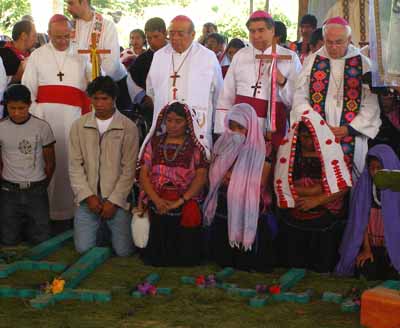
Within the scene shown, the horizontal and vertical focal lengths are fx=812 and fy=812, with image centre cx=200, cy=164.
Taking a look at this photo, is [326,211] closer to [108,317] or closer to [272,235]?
[272,235]

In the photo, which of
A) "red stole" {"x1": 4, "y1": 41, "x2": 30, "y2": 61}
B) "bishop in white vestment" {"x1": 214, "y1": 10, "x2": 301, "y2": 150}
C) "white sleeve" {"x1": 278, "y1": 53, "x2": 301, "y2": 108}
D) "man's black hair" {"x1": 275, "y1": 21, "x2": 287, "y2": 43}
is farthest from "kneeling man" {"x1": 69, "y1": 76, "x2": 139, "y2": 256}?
"man's black hair" {"x1": 275, "y1": 21, "x2": 287, "y2": 43}

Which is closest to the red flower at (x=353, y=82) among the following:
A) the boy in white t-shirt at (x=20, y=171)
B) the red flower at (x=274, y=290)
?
the red flower at (x=274, y=290)

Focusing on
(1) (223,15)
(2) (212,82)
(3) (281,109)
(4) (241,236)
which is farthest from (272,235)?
(1) (223,15)

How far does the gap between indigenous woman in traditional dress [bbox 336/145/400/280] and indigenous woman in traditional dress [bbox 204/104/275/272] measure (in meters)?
0.62

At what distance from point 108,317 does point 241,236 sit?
154cm

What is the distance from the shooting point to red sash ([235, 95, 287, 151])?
6.80m

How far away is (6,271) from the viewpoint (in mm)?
5910

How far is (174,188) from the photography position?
639cm

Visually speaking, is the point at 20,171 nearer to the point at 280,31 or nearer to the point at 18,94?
the point at 18,94

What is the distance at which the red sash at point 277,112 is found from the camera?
22.3ft

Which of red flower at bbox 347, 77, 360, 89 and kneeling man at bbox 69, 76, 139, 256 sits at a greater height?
red flower at bbox 347, 77, 360, 89

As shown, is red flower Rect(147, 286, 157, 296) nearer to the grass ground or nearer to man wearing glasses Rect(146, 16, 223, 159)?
the grass ground

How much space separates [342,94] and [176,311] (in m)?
2.38

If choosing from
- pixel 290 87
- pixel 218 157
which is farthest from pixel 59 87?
pixel 290 87
